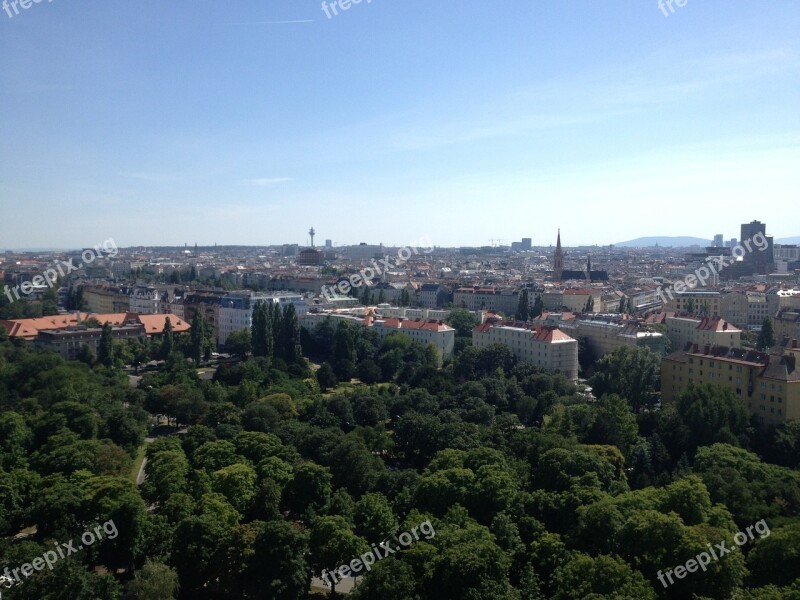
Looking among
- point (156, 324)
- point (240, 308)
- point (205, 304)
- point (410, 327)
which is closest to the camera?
point (410, 327)

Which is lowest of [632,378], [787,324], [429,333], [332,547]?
[332,547]

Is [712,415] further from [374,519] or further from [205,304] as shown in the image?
[205,304]

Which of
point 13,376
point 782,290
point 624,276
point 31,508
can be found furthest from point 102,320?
point 624,276

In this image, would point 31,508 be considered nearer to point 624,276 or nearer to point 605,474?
point 605,474

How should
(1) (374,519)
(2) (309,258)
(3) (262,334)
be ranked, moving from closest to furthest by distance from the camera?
(1) (374,519) → (3) (262,334) → (2) (309,258)

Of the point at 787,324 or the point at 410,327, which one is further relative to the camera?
the point at 787,324

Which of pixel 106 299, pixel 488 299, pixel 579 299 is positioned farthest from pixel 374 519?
pixel 488 299

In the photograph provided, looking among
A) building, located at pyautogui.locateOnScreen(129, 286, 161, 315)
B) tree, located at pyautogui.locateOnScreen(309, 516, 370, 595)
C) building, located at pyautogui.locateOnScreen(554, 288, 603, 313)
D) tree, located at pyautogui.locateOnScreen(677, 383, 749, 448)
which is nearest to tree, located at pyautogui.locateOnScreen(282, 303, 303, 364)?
tree, located at pyautogui.locateOnScreen(677, 383, 749, 448)
